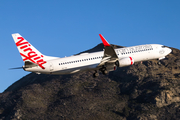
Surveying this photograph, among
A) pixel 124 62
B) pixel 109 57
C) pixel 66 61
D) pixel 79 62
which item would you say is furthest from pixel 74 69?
pixel 124 62

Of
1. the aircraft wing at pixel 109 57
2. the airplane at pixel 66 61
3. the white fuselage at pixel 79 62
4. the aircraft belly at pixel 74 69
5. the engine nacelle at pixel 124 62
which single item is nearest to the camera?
the aircraft wing at pixel 109 57

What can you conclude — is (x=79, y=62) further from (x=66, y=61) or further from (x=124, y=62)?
(x=124, y=62)

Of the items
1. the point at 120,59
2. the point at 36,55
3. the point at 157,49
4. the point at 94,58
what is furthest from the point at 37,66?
the point at 157,49

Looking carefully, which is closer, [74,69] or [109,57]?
[109,57]

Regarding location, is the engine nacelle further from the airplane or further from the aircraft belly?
the aircraft belly

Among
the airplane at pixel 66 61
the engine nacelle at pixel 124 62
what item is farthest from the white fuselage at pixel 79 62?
the engine nacelle at pixel 124 62

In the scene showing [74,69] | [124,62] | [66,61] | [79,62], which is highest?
[66,61]

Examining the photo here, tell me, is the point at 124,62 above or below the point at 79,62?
below

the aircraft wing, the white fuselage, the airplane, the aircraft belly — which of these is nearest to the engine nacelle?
the airplane

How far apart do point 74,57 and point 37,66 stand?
355 inches

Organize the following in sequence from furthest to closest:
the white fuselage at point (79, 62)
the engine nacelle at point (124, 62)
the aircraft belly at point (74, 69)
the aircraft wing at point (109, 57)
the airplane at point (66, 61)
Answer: the aircraft belly at point (74, 69), the engine nacelle at point (124, 62), the white fuselage at point (79, 62), the airplane at point (66, 61), the aircraft wing at point (109, 57)

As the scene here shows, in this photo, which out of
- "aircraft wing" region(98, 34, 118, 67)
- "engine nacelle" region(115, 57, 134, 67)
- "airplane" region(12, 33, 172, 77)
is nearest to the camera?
"aircraft wing" region(98, 34, 118, 67)

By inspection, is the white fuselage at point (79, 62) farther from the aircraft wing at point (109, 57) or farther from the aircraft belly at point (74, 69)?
the aircraft wing at point (109, 57)

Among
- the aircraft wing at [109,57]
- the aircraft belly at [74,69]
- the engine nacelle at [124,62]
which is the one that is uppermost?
the aircraft wing at [109,57]
